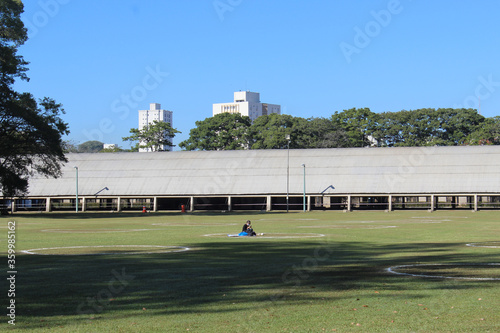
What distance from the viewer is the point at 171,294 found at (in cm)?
1511

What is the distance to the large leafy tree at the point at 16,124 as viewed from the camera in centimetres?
6962

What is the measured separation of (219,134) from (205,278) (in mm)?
149824

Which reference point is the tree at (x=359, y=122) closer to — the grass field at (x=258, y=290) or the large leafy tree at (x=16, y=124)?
the large leafy tree at (x=16, y=124)

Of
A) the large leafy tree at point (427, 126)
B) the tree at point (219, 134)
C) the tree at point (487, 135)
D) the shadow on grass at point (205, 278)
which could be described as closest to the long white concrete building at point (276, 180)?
the tree at point (487, 135)

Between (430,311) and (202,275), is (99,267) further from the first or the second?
(430,311)

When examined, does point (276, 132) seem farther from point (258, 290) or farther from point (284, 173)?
point (258, 290)

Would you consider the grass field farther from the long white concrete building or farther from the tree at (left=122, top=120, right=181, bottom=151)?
the tree at (left=122, top=120, right=181, bottom=151)

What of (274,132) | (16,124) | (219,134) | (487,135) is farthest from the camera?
(219,134)

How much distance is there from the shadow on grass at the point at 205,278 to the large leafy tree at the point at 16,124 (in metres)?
49.1

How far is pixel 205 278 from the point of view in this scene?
1773 cm

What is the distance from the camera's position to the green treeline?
5999 inches

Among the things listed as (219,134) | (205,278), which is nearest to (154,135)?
(219,134)

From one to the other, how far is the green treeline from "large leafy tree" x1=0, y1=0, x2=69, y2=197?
82.8 m

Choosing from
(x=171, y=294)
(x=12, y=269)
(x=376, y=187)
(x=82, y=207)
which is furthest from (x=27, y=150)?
A: (x=171, y=294)
